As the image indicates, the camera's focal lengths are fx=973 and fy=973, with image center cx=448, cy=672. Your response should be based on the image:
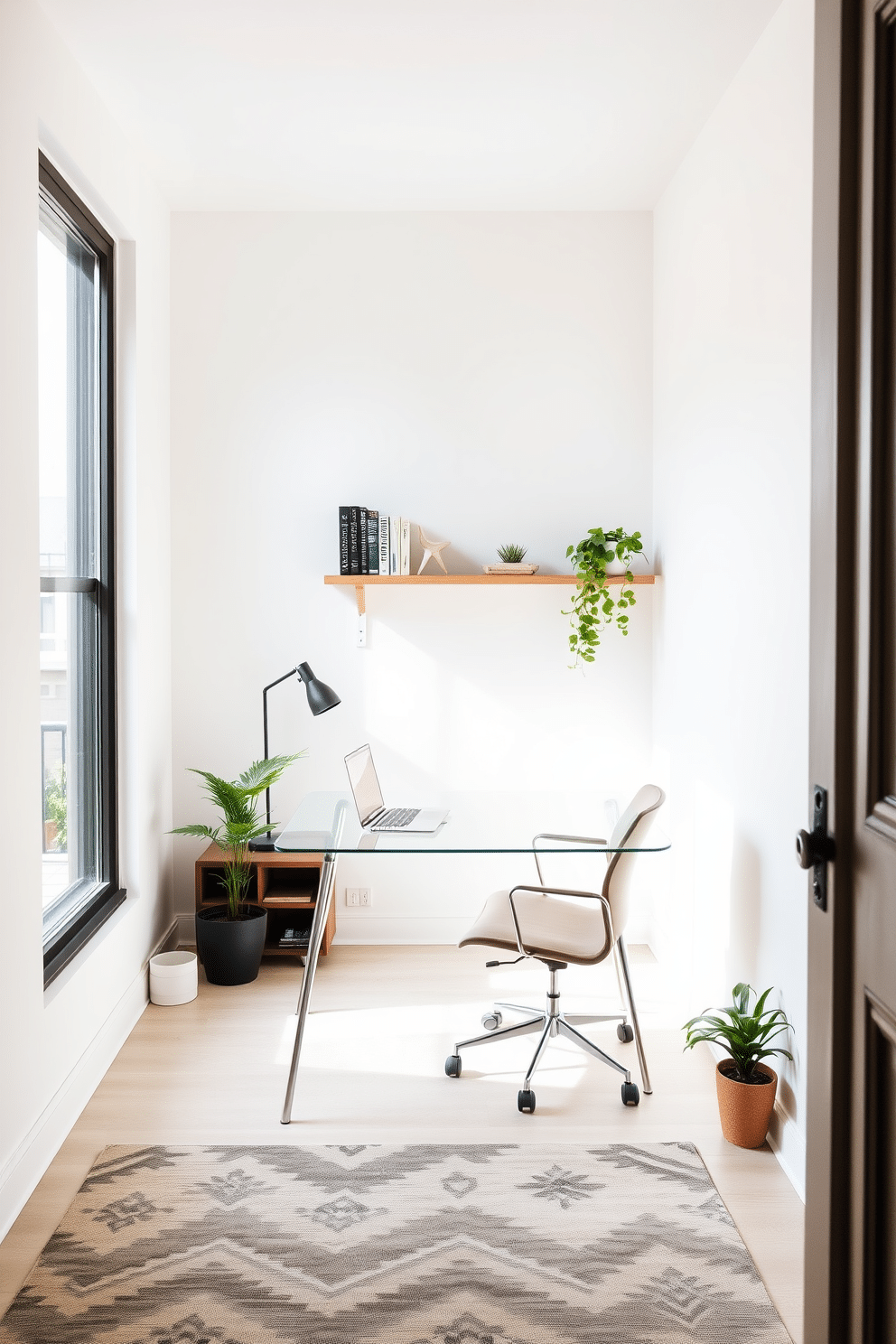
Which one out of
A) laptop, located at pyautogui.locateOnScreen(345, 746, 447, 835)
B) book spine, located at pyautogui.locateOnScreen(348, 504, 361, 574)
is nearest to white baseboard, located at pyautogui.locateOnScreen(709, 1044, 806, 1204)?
laptop, located at pyautogui.locateOnScreen(345, 746, 447, 835)

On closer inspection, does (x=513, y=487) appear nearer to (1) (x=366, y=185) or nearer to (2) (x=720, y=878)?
(1) (x=366, y=185)

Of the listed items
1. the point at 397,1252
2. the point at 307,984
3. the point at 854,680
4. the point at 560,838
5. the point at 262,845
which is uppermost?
the point at 854,680

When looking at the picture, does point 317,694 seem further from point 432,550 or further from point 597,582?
point 597,582

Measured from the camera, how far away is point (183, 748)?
12.8 ft

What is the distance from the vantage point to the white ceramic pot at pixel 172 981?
10.9ft

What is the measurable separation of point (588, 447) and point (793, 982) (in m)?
2.30

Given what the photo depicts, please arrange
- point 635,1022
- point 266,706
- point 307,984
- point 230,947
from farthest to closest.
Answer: point 266,706 → point 230,947 → point 635,1022 → point 307,984

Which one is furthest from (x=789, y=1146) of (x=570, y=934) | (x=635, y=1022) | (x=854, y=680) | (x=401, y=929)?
(x=401, y=929)

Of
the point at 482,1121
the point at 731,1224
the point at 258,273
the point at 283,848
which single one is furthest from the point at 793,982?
the point at 258,273

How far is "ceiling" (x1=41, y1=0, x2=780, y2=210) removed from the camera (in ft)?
8.18

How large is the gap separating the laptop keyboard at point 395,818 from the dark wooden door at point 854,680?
1525 mm

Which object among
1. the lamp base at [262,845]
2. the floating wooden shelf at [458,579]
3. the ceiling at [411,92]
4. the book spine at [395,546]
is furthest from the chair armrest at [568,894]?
the ceiling at [411,92]

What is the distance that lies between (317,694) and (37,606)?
118 centimetres

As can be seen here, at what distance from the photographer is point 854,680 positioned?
126cm
